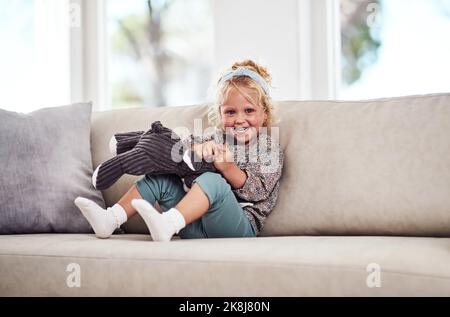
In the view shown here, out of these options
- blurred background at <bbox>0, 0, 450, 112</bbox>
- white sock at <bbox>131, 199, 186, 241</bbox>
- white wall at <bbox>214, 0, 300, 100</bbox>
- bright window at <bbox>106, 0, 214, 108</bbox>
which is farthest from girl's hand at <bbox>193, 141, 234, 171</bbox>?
bright window at <bbox>106, 0, 214, 108</bbox>

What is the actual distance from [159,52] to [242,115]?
1.43 metres

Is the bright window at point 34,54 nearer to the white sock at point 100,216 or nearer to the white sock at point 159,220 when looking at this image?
the white sock at point 100,216

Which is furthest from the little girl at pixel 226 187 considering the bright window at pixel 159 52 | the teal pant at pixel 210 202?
the bright window at pixel 159 52

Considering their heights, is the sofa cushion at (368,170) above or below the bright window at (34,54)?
below

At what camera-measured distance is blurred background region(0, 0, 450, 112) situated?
2.67 m

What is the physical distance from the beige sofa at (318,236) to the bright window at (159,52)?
1016 mm

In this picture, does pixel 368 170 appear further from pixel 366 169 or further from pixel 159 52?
pixel 159 52

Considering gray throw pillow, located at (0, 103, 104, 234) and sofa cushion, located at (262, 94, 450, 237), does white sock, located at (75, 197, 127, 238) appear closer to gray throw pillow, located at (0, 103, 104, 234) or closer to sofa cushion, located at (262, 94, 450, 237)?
gray throw pillow, located at (0, 103, 104, 234)

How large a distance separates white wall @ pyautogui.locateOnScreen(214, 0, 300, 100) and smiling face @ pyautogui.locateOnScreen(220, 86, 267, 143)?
71 centimetres

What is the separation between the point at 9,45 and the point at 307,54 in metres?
1.43

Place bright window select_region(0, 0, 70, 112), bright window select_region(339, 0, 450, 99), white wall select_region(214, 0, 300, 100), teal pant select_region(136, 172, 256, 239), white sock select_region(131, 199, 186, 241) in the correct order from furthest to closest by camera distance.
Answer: bright window select_region(0, 0, 70, 112)
white wall select_region(214, 0, 300, 100)
bright window select_region(339, 0, 450, 99)
teal pant select_region(136, 172, 256, 239)
white sock select_region(131, 199, 186, 241)

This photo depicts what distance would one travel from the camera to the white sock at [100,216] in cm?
177

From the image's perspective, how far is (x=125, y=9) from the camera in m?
3.41
